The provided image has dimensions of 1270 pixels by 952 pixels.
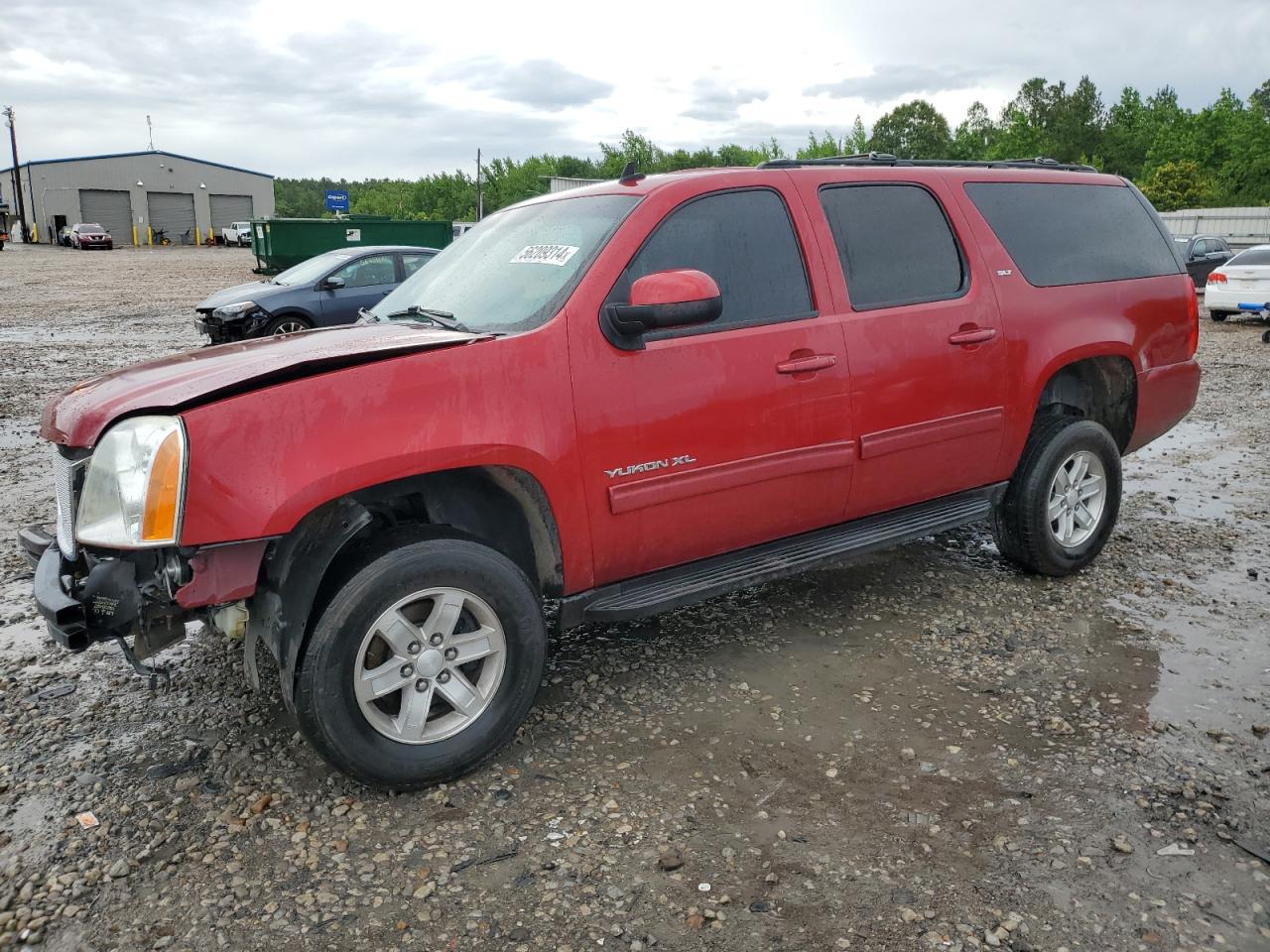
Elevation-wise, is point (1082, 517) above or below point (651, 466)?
below

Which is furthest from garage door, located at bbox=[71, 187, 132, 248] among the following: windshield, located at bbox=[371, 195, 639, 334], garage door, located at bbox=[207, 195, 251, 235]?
windshield, located at bbox=[371, 195, 639, 334]

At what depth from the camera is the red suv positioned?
9.37 ft

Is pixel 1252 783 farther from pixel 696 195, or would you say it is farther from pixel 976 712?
pixel 696 195

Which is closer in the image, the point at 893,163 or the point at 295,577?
the point at 295,577

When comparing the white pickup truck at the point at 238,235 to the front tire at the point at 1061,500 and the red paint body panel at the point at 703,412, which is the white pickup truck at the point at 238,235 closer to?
the front tire at the point at 1061,500

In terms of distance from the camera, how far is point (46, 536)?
329 centimetres

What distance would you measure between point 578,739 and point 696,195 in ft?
6.75

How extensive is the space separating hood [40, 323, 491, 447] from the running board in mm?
1041

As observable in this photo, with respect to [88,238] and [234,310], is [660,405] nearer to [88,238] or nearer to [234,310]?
[234,310]

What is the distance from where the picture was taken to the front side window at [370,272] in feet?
43.6

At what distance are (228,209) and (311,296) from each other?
211ft

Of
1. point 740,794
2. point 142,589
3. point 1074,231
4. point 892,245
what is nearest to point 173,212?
point 1074,231

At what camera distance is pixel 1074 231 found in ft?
15.9

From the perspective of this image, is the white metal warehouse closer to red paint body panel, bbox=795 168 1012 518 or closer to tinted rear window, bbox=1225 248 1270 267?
tinted rear window, bbox=1225 248 1270 267
